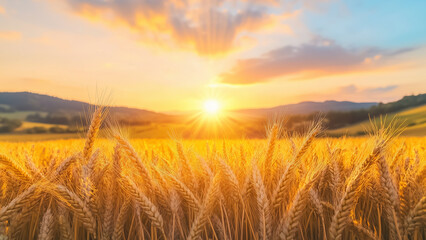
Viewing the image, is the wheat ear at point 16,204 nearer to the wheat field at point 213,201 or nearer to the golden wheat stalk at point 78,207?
the wheat field at point 213,201

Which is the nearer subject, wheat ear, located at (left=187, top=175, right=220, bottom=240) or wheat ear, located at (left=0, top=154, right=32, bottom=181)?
wheat ear, located at (left=187, top=175, right=220, bottom=240)

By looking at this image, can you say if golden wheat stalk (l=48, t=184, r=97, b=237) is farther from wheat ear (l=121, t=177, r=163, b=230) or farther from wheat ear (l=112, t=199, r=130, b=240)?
wheat ear (l=121, t=177, r=163, b=230)

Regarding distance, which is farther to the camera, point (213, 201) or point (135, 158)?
point (135, 158)

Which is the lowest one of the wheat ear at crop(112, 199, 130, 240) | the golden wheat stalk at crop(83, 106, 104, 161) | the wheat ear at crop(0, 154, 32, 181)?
Result: the wheat ear at crop(112, 199, 130, 240)

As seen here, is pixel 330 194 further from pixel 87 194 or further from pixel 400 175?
pixel 87 194

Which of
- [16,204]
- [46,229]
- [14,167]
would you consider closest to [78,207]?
[46,229]

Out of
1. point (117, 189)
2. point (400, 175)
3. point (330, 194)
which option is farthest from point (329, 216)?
point (117, 189)

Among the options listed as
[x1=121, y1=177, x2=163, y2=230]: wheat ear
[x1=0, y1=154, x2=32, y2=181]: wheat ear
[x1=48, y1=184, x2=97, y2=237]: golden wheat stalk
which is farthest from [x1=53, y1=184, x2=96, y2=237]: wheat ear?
[x1=0, y1=154, x2=32, y2=181]: wheat ear

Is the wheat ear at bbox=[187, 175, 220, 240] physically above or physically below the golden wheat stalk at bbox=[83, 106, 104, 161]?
below

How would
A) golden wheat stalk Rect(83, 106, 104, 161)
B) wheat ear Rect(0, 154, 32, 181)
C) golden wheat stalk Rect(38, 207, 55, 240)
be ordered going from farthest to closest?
golden wheat stalk Rect(83, 106, 104, 161) < wheat ear Rect(0, 154, 32, 181) < golden wheat stalk Rect(38, 207, 55, 240)

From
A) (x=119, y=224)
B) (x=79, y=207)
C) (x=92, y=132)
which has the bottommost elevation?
(x=119, y=224)

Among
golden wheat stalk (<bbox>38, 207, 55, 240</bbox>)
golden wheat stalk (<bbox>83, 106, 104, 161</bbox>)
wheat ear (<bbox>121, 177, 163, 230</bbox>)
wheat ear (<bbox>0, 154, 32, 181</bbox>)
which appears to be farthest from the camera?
golden wheat stalk (<bbox>83, 106, 104, 161</bbox>)

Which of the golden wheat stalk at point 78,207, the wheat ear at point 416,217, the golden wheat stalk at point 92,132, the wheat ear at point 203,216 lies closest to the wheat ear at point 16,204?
the golden wheat stalk at point 78,207

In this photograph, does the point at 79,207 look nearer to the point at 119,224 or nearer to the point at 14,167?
the point at 119,224
